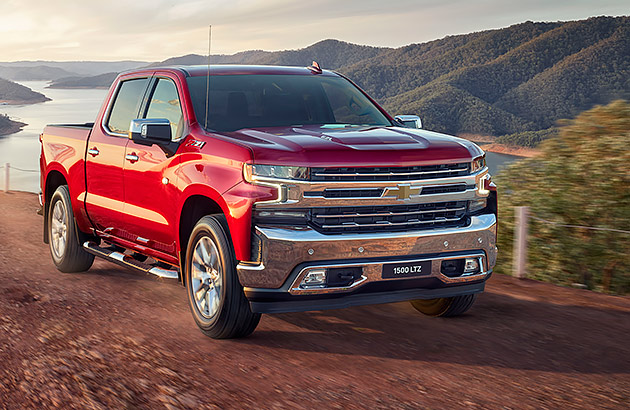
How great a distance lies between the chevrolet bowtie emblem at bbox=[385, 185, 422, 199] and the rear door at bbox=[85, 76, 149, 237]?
105 inches

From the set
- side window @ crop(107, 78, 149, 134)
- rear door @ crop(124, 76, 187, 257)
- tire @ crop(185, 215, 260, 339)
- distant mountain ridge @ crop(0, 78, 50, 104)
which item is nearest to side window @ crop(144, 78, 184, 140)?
rear door @ crop(124, 76, 187, 257)

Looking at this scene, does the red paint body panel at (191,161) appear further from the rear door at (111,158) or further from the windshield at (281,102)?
the windshield at (281,102)

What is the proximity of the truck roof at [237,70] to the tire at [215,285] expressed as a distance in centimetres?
158

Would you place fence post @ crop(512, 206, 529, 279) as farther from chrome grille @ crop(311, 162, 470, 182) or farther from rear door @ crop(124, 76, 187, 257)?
rear door @ crop(124, 76, 187, 257)

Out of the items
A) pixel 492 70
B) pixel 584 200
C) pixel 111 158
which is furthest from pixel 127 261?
pixel 492 70

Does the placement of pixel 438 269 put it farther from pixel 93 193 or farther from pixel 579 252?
pixel 579 252

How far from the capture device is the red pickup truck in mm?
4473

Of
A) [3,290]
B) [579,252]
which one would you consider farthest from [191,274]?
[579,252]

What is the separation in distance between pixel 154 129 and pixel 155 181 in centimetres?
51

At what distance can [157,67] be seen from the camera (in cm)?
636

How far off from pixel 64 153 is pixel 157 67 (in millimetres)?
1793

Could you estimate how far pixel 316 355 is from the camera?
15.7ft

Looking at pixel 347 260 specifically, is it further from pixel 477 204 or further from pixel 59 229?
pixel 59 229

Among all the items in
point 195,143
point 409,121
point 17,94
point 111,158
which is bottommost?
point 111,158
